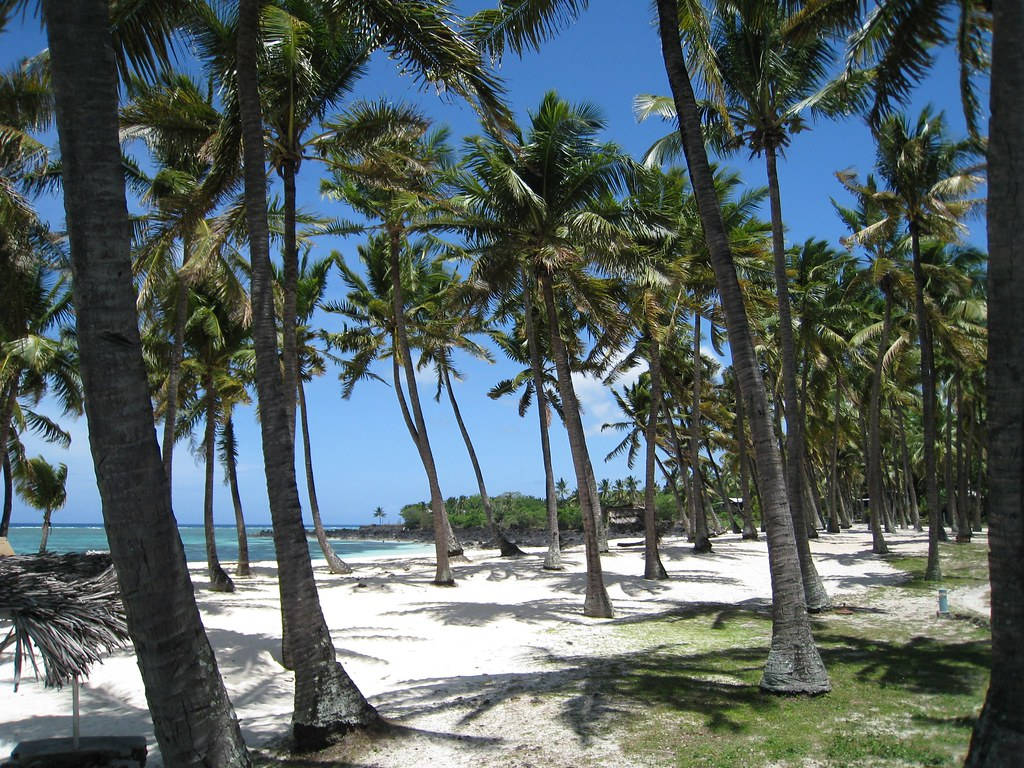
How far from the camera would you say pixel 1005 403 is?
483cm

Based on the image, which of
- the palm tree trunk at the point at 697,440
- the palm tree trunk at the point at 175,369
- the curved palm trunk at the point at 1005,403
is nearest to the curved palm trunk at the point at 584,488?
the palm tree trunk at the point at 175,369

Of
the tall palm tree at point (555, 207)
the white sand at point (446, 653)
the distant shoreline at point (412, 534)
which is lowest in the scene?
the distant shoreline at point (412, 534)

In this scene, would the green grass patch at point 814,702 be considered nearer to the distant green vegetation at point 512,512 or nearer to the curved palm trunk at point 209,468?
the curved palm trunk at point 209,468

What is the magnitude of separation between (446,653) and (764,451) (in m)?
6.17

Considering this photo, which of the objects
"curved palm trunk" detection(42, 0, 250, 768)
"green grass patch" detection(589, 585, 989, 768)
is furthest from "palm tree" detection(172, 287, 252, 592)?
"curved palm trunk" detection(42, 0, 250, 768)

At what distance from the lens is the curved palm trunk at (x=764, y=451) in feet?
24.8

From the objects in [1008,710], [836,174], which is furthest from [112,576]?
[836,174]

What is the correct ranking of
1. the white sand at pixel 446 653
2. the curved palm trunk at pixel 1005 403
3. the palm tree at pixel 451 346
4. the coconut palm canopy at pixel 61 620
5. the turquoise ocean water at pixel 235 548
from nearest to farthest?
the curved palm trunk at pixel 1005 403
the coconut palm canopy at pixel 61 620
the white sand at pixel 446 653
the palm tree at pixel 451 346
the turquoise ocean water at pixel 235 548

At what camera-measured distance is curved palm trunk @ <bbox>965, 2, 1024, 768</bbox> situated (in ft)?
14.7

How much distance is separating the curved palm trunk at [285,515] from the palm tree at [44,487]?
29444mm

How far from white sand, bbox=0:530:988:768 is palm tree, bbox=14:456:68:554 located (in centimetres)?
1536

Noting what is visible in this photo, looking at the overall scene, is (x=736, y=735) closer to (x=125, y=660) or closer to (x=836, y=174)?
(x=125, y=660)

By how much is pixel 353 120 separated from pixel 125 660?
8915mm

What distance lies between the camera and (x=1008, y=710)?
4.44 meters
